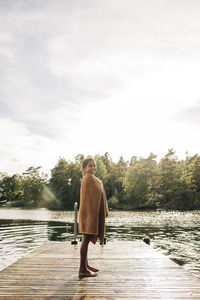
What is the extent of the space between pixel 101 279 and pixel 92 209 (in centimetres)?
118

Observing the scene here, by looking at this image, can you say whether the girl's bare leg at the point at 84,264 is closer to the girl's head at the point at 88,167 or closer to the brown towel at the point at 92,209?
the brown towel at the point at 92,209

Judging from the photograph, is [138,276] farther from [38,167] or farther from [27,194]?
[38,167]

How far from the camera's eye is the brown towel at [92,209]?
4625 millimetres

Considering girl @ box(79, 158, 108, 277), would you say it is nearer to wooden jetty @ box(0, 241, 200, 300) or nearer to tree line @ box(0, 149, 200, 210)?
wooden jetty @ box(0, 241, 200, 300)

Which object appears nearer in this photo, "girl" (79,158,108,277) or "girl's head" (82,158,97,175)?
"girl" (79,158,108,277)

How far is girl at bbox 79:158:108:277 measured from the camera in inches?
182

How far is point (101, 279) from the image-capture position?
448cm

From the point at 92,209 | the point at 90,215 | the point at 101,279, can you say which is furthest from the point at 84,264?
the point at 92,209

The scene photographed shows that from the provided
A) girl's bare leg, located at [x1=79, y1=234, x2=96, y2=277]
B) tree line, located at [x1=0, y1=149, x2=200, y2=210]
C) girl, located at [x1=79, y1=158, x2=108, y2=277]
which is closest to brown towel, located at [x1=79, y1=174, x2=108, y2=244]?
girl, located at [x1=79, y1=158, x2=108, y2=277]

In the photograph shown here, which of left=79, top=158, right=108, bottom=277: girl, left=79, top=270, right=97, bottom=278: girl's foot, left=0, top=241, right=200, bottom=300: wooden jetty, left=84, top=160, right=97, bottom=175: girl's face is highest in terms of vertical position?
left=84, top=160, right=97, bottom=175: girl's face

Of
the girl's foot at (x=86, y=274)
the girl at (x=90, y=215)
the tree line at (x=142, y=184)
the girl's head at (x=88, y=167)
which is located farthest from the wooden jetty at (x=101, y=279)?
the tree line at (x=142, y=184)

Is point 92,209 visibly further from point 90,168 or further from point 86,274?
point 86,274

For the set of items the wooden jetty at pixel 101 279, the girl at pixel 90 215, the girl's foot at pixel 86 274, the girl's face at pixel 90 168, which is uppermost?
the girl's face at pixel 90 168

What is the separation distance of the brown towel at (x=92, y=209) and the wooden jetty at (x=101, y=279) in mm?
799
